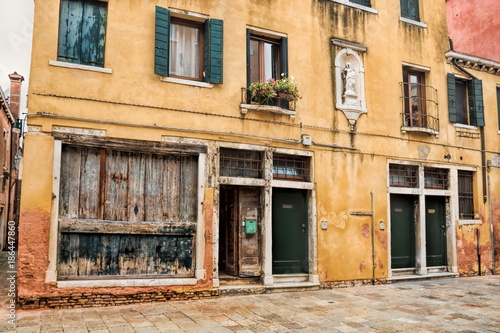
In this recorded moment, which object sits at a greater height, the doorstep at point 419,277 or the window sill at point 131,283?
the window sill at point 131,283

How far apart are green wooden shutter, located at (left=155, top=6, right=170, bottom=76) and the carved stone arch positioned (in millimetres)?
4132

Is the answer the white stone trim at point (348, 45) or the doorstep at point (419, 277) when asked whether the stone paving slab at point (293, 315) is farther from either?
the white stone trim at point (348, 45)

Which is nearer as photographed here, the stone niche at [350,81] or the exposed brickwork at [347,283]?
the exposed brickwork at [347,283]

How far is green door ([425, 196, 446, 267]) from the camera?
39.3 ft

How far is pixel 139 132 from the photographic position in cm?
835

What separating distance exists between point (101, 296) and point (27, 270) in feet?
4.13

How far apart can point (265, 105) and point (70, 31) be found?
12.9 feet

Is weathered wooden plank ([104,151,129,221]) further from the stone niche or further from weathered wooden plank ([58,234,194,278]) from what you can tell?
the stone niche

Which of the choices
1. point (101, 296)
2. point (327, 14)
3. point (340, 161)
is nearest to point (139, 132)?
point (101, 296)

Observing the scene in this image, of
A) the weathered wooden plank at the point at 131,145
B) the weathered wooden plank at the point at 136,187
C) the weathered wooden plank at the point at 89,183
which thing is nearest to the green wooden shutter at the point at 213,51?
the weathered wooden plank at the point at 131,145

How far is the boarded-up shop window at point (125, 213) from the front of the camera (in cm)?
789

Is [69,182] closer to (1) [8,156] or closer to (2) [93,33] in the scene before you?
(2) [93,33]

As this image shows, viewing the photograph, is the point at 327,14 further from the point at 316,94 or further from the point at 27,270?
the point at 27,270

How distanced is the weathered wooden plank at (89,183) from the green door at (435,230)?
8.42 meters
